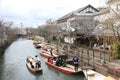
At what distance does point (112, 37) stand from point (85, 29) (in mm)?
14601

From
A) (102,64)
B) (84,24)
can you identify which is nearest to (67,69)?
(102,64)

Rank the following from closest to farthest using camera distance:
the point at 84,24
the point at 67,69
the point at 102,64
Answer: the point at 102,64
the point at 67,69
the point at 84,24

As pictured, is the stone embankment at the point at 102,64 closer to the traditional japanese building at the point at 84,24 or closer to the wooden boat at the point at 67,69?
the wooden boat at the point at 67,69

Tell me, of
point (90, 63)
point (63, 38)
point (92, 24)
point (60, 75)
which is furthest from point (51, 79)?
point (63, 38)

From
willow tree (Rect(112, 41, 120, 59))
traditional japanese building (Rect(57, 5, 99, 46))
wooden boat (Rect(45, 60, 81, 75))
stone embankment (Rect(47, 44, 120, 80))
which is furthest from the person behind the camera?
traditional japanese building (Rect(57, 5, 99, 46))

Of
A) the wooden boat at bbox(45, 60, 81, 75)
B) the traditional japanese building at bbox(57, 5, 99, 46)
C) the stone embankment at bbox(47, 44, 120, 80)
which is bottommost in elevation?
the wooden boat at bbox(45, 60, 81, 75)

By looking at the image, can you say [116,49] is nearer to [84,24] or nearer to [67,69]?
[67,69]

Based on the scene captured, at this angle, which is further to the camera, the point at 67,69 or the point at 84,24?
the point at 84,24

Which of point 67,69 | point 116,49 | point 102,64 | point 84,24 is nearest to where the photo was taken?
point 102,64

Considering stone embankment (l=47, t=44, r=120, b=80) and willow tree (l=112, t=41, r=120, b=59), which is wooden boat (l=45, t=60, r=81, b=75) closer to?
stone embankment (l=47, t=44, r=120, b=80)

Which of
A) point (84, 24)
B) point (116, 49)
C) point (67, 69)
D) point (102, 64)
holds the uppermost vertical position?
point (84, 24)

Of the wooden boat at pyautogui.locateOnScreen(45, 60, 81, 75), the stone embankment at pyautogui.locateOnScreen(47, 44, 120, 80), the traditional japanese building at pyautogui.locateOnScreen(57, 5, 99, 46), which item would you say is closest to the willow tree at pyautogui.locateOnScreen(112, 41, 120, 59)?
the stone embankment at pyautogui.locateOnScreen(47, 44, 120, 80)

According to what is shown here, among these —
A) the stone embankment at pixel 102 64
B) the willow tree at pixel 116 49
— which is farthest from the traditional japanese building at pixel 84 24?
the willow tree at pixel 116 49

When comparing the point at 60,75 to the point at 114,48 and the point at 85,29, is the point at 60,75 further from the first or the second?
the point at 85,29
